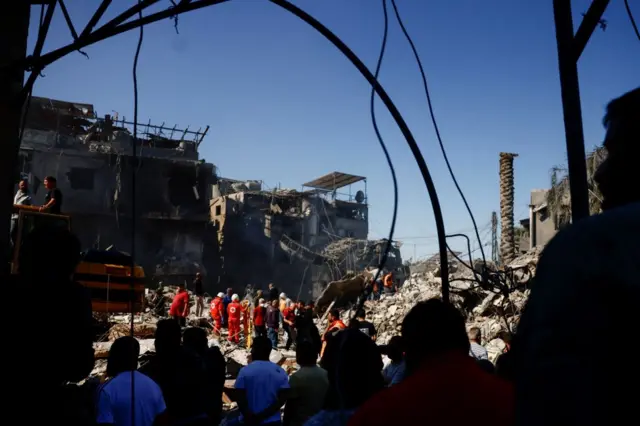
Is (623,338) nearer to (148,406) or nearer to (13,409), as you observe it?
(13,409)

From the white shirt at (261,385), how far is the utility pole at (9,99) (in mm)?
2346

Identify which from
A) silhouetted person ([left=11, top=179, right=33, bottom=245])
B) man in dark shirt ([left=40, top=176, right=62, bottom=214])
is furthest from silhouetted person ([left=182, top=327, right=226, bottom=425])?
man in dark shirt ([left=40, top=176, right=62, bottom=214])

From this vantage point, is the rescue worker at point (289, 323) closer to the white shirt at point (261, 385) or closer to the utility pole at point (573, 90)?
the white shirt at point (261, 385)

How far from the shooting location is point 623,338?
85cm

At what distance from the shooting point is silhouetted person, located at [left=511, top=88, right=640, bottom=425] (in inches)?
33.4

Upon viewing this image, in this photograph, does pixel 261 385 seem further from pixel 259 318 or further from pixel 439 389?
pixel 259 318

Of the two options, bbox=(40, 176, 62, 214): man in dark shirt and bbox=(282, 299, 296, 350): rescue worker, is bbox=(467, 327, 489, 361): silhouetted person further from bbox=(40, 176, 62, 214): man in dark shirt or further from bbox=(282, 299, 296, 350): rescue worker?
bbox=(282, 299, 296, 350): rescue worker

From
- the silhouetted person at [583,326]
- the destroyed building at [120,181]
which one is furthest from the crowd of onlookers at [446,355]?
the destroyed building at [120,181]

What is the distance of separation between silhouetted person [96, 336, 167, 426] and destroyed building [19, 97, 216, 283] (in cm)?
3040

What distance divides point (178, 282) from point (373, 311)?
15519 mm

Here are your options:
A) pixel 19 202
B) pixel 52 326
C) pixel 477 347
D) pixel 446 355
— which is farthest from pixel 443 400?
pixel 19 202

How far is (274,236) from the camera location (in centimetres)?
4525

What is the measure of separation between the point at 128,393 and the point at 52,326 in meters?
1.47

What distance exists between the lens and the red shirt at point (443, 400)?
5.06 feet
